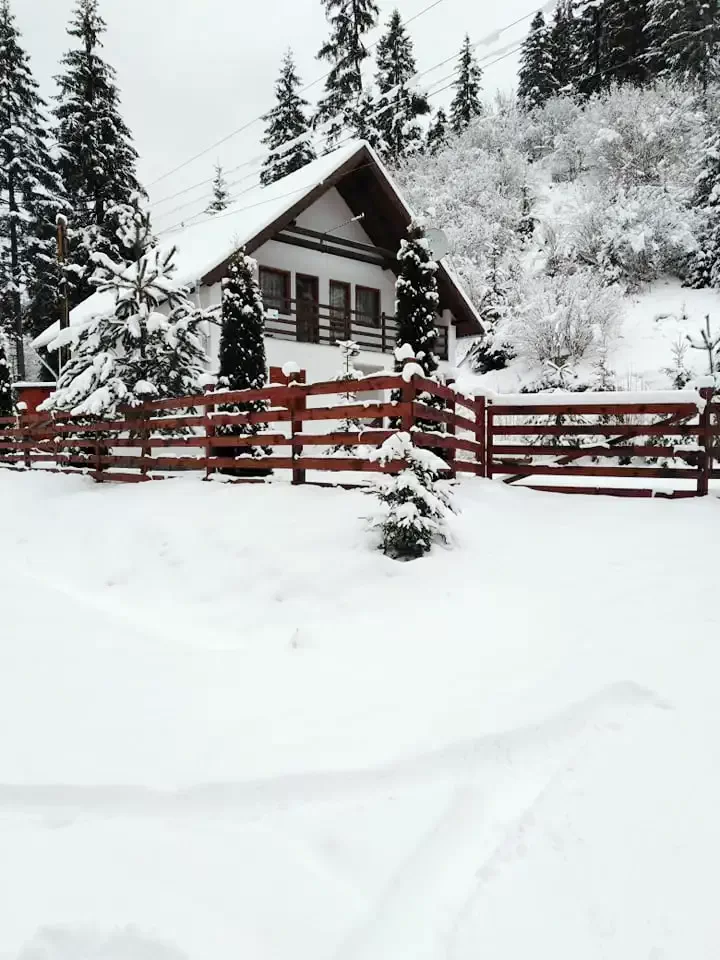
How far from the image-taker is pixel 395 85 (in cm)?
3269

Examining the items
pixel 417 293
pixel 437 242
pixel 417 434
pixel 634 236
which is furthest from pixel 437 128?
pixel 417 434

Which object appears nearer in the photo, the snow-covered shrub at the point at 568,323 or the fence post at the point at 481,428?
the fence post at the point at 481,428

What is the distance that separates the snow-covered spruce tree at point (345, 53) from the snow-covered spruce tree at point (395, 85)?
1.81 meters

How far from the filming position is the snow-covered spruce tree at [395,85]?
1256 inches

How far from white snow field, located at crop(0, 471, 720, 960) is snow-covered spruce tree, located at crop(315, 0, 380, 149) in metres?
31.2

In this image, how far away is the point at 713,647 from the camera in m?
3.20

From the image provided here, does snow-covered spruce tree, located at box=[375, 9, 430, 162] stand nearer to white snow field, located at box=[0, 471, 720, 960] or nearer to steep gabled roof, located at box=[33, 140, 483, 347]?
steep gabled roof, located at box=[33, 140, 483, 347]

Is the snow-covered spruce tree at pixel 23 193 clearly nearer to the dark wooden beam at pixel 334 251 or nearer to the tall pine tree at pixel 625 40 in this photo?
the dark wooden beam at pixel 334 251

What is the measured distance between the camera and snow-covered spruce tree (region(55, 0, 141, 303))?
1030 inches

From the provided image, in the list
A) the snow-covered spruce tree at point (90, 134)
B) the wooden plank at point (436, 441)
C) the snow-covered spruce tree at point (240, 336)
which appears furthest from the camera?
the snow-covered spruce tree at point (90, 134)

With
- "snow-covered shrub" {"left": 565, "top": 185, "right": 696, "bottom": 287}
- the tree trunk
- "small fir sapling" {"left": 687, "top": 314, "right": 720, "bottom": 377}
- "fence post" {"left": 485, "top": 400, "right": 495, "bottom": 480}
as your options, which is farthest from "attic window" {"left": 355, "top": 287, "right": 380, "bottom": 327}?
the tree trunk

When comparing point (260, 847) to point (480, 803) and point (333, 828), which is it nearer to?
point (333, 828)

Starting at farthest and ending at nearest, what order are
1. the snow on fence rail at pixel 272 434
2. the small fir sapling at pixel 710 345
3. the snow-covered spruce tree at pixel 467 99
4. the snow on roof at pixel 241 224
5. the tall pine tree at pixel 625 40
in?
1. the snow-covered spruce tree at pixel 467 99
2. the tall pine tree at pixel 625 40
3. the small fir sapling at pixel 710 345
4. the snow on roof at pixel 241 224
5. the snow on fence rail at pixel 272 434

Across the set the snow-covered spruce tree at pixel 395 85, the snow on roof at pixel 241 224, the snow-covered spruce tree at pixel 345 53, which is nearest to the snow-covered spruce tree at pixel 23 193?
the snow-covered spruce tree at pixel 345 53
